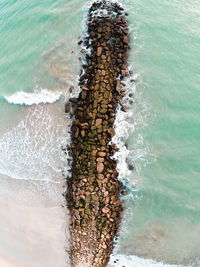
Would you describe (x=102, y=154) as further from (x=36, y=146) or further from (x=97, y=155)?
(x=36, y=146)

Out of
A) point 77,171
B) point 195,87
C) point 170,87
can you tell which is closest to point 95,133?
point 77,171

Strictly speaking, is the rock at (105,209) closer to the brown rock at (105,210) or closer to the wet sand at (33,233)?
the brown rock at (105,210)

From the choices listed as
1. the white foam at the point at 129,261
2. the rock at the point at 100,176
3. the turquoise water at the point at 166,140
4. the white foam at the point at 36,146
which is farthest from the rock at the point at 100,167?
the white foam at the point at 129,261

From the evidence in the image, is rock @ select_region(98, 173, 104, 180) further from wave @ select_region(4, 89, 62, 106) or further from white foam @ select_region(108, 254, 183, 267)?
wave @ select_region(4, 89, 62, 106)

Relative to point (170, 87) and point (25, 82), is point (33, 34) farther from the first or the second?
Answer: point (170, 87)

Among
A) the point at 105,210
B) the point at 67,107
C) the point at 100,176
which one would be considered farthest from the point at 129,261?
the point at 67,107

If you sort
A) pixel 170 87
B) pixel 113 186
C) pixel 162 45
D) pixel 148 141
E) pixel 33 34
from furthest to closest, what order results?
pixel 33 34 < pixel 162 45 < pixel 170 87 < pixel 148 141 < pixel 113 186
